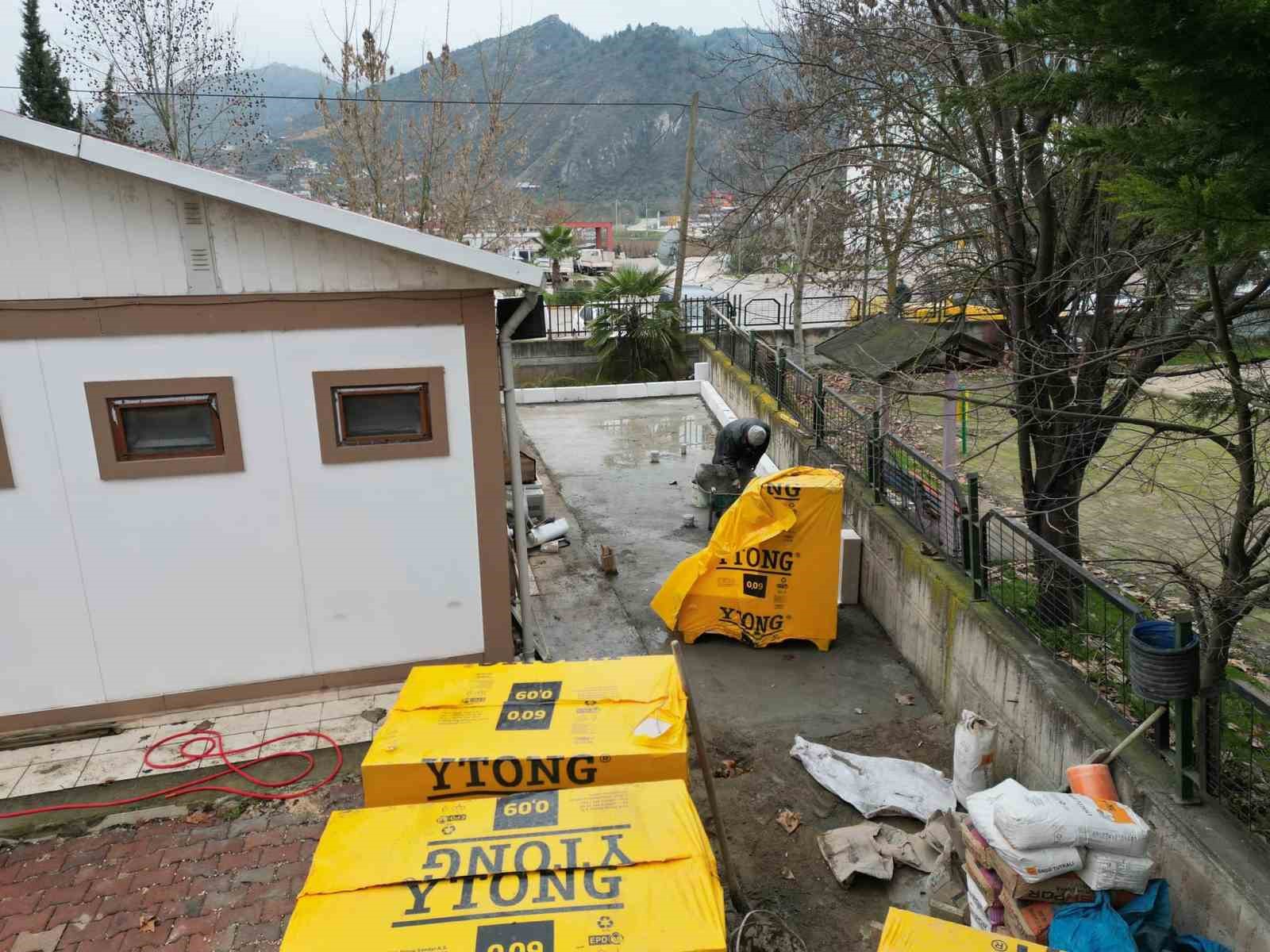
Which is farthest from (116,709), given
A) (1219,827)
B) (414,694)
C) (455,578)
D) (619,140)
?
(619,140)

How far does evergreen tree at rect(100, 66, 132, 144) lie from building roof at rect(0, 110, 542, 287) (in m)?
13.9

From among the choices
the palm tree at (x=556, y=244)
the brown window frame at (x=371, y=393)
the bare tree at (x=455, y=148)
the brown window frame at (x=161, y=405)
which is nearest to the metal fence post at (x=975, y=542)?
the brown window frame at (x=371, y=393)

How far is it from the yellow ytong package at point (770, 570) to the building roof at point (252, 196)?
281cm

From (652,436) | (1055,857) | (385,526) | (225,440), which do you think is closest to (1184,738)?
(1055,857)

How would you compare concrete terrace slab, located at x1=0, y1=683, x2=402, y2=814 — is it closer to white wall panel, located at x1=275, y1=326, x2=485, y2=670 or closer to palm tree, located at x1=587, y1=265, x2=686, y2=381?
white wall panel, located at x1=275, y1=326, x2=485, y2=670

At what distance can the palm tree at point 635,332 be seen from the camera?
18694 mm

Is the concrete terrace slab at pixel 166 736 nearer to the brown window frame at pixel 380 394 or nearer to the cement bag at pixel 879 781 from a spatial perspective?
the brown window frame at pixel 380 394

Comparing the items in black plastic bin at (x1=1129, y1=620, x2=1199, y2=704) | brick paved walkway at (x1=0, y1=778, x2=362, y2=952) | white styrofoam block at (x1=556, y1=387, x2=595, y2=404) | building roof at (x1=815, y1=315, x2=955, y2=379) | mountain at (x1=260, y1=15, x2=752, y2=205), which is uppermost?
mountain at (x1=260, y1=15, x2=752, y2=205)

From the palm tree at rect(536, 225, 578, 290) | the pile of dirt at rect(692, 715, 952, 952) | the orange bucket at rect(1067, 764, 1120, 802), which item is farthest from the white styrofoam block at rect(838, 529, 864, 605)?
the palm tree at rect(536, 225, 578, 290)

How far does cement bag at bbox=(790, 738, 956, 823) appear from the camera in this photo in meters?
5.58

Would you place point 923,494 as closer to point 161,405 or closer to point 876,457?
point 876,457

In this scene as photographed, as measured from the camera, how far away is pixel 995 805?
14.1 ft

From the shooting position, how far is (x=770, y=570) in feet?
25.1

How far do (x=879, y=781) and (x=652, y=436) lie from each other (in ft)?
31.6
